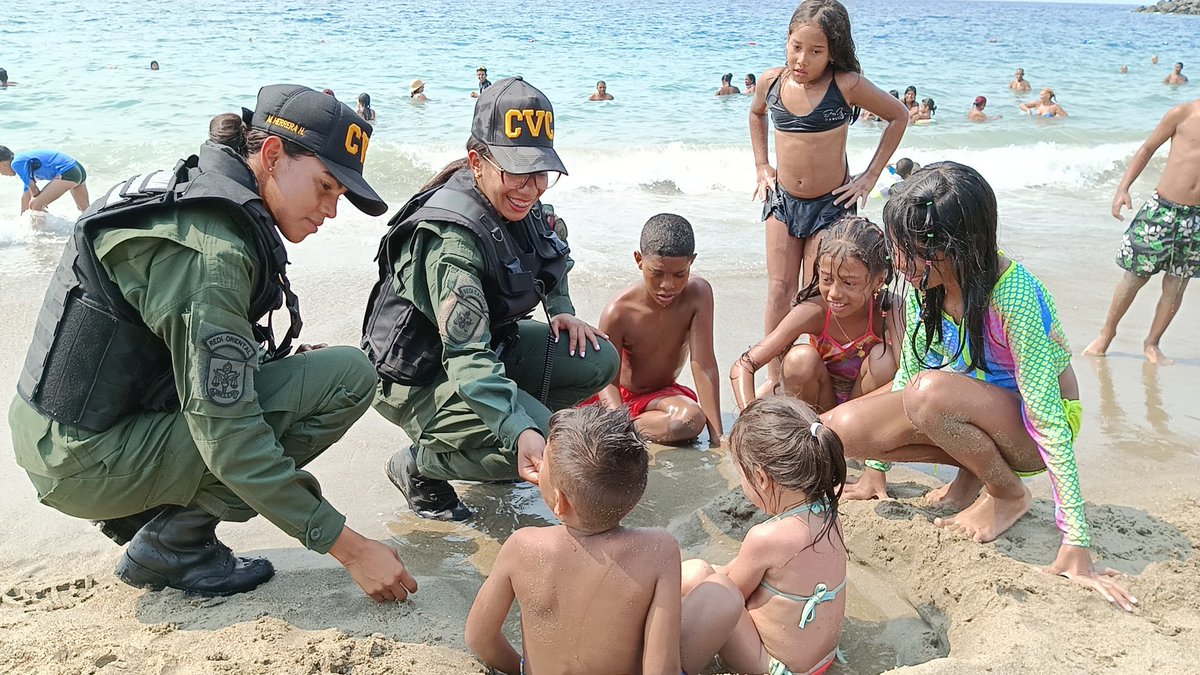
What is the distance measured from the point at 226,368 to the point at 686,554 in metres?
1.65

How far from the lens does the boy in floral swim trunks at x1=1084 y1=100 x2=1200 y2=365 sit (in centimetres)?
545

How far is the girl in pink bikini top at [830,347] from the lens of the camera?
3.95 meters

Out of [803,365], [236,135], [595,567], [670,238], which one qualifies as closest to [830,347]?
[803,365]

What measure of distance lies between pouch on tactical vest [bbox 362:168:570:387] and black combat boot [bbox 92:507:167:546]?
0.87 m

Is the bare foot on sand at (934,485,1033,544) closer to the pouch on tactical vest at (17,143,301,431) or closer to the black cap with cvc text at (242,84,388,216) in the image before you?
the black cap with cvc text at (242,84,388,216)

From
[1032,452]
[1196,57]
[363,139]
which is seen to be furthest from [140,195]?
[1196,57]

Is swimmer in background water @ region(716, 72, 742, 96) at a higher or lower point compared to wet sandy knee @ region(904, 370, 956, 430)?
lower

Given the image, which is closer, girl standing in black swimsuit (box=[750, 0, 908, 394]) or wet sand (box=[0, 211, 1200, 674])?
wet sand (box=[0, 211, 1200, 674])

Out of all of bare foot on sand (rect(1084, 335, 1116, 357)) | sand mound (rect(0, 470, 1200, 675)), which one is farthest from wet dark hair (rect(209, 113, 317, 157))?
bare foot on sand (rect(1084, 335, 1116, 357))

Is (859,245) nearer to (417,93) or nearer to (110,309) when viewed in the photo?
(110,309)

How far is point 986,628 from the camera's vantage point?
2766 millimetres

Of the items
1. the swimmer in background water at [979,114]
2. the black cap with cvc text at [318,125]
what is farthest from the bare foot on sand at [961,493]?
the swimmer in background water at [979,114]

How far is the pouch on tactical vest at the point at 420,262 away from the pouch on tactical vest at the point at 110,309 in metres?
0.63

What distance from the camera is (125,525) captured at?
3010 mm
